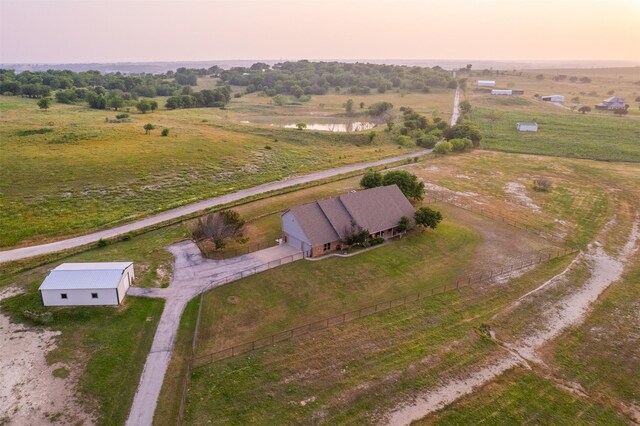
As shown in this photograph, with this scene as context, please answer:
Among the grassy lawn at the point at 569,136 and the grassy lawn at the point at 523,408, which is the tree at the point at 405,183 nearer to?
the grassy lawn at the point at 523,408

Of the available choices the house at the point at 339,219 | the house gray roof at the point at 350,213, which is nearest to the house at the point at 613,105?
the house gray roof at the point at 350,213

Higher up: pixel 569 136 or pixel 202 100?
pixel 202 100

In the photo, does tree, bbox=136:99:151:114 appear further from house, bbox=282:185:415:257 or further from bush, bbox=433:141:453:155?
house, bbox=282:185:415:257

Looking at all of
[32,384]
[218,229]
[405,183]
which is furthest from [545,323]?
[32,384]

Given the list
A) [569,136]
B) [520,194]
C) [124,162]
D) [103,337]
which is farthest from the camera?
[569,136]

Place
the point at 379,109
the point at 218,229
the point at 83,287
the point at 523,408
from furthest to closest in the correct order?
1. the point at 379,109
2. the point at 218,229
3. the point at 83,287
4. the point at 523,408

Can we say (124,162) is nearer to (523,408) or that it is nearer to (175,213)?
(175,213)

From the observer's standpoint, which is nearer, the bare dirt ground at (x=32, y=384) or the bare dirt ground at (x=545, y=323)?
the bare dirt ground at (x=32, y=384)
